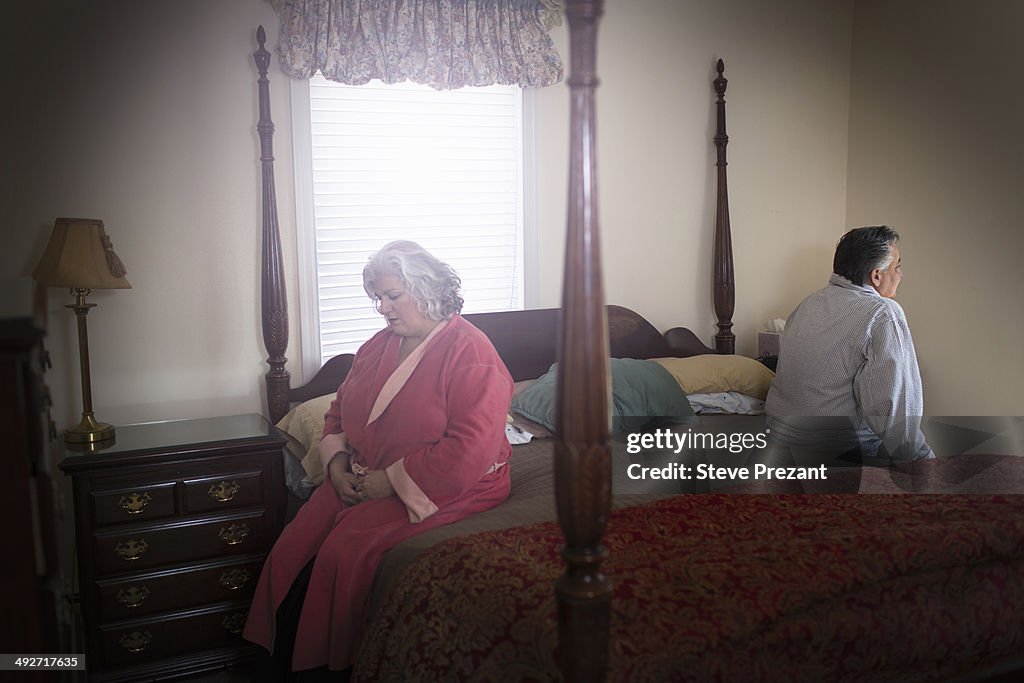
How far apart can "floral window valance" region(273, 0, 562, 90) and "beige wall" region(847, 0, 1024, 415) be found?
1530mm

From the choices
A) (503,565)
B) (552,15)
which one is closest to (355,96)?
(552,15)

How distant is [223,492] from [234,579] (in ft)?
0.80

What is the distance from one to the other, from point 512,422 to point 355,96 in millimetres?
1211

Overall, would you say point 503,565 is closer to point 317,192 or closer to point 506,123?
point 317,192

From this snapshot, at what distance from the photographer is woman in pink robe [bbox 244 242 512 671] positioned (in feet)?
6.17

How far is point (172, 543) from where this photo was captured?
88.4 inches

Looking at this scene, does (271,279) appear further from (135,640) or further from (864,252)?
(864,252)

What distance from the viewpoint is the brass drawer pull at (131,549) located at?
7.20 ft

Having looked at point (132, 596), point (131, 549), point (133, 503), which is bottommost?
point (132, 596)

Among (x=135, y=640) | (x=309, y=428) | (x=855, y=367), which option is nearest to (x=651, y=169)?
(x=855, y=367)

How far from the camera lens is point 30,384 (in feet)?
3.08

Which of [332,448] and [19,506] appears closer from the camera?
[19,506]

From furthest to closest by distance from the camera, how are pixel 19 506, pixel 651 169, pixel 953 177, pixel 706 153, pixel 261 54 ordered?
1. pixel 706 153
2. pixel 651 169
3. pixel 953 177
4. pixel 261 54
5. pixel 19 506

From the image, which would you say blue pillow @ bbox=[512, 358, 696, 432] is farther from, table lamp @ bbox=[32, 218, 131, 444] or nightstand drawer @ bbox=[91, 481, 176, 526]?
table lamp @ bbox=[32, 218, 131, 444]
